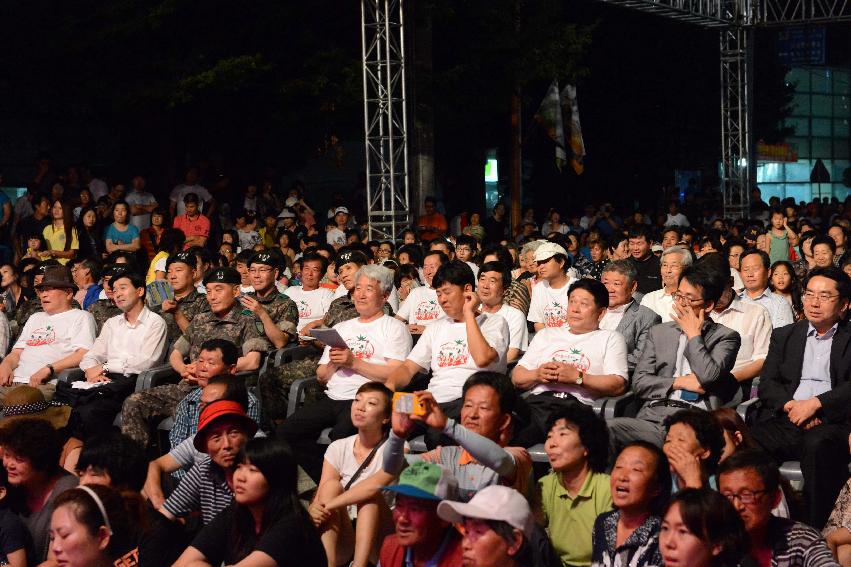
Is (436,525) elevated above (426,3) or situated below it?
below

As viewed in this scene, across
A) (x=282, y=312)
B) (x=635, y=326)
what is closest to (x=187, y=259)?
(x=282, y=312)

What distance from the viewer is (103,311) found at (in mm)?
10656

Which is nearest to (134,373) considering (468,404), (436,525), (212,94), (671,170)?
(468,404)

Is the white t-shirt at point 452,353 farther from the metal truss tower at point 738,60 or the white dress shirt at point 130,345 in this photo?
the metal truss tower at point 738,60

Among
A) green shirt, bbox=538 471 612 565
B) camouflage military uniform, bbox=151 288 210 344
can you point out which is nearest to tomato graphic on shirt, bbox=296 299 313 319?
camouflage military uniform, bbox=151 288 210 344

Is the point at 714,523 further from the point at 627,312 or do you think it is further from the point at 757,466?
the point at 627,312

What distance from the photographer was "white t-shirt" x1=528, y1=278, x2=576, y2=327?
32.6 ft

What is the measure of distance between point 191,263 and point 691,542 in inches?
258

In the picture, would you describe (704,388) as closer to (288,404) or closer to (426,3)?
(288,404)

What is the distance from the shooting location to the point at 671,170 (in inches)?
1371

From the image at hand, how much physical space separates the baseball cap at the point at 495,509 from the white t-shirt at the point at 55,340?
598cm

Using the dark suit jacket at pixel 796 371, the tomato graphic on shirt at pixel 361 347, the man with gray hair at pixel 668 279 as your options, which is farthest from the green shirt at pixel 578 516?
the man with gray hair at pixel 668 279

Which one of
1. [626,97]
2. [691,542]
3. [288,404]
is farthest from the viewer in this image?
[626,97]

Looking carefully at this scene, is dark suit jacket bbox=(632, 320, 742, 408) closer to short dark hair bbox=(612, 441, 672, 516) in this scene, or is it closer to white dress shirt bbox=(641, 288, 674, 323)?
white dress shirt bbox=(641, 288, 674, 323)
